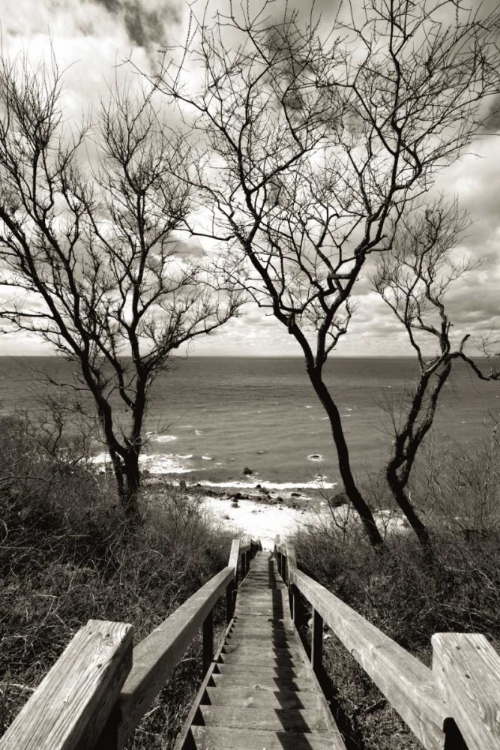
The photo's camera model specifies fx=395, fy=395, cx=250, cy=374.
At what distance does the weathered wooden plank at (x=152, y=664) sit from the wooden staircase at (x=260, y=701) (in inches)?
22.7

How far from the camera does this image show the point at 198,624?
274 centimetres

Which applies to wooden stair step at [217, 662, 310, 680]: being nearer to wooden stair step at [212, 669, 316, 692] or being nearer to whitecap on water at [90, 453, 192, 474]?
wooden stair step at [212, 669, 316, 692]

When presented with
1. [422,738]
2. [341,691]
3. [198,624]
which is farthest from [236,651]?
[422,738]

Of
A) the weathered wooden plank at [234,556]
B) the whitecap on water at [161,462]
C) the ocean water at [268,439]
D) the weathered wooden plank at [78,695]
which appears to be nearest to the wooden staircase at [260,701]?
the weathered wooden plank at [234,556]

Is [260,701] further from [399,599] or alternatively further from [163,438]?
[163,438]

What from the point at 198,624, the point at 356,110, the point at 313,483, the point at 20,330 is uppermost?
the point at 356,110

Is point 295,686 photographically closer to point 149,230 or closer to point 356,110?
point 356,110

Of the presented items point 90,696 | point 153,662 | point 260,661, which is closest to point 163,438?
point 260,661

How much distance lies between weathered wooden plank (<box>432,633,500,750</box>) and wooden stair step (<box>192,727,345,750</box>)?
5.00 ft

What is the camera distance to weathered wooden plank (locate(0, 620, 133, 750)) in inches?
37.4

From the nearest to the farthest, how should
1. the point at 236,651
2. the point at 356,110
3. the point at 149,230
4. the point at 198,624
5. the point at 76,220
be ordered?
1. the point at 198,624
2. the point at 236,651
3. the point at 356,110
4. the point at 76,220
5. the point at 149,230

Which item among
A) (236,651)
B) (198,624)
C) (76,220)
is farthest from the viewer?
(76,220)

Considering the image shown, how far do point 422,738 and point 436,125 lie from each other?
21.5ft

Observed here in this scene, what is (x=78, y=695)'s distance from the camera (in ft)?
3.53
